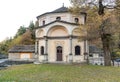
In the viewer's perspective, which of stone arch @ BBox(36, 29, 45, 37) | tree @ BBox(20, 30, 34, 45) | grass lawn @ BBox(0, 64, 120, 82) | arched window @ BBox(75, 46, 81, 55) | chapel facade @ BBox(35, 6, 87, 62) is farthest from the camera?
tree @ BBox(20, 30, 34, 45)

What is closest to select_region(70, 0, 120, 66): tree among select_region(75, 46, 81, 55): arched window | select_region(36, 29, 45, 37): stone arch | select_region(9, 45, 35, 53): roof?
select_region(75, 46, 81, 55): arched window

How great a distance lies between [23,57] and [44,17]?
16078mm

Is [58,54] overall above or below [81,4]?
below

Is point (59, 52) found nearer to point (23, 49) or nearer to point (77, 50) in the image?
point (77, 50)

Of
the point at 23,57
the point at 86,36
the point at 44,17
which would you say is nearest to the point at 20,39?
the point at 23,57

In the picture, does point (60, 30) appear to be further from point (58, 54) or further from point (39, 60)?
point (39, 60)

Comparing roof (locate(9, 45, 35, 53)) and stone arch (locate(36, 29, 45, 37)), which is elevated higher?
stone arch (locate(36, 29, 45, 37))

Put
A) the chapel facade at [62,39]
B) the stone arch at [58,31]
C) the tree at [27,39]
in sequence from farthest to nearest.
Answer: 1. the tree at [27,39]
2. the stone arch at [58,31]
3. the chapel facade at [62,39]

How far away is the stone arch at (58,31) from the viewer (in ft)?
137

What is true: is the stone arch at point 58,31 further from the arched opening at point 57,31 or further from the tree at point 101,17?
the tree at point 101,17

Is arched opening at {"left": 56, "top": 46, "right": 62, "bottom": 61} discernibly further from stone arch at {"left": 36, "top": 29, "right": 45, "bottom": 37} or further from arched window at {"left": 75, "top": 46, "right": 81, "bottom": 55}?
stone arch at {"left": 36, "top": 29, "right": 45, "bottom": 37}

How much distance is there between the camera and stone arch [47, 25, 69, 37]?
41.8 m

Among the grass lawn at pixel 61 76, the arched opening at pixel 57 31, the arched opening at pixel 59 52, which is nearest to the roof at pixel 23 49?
the arched opening at pixel 59 52

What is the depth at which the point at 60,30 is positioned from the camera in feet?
138
